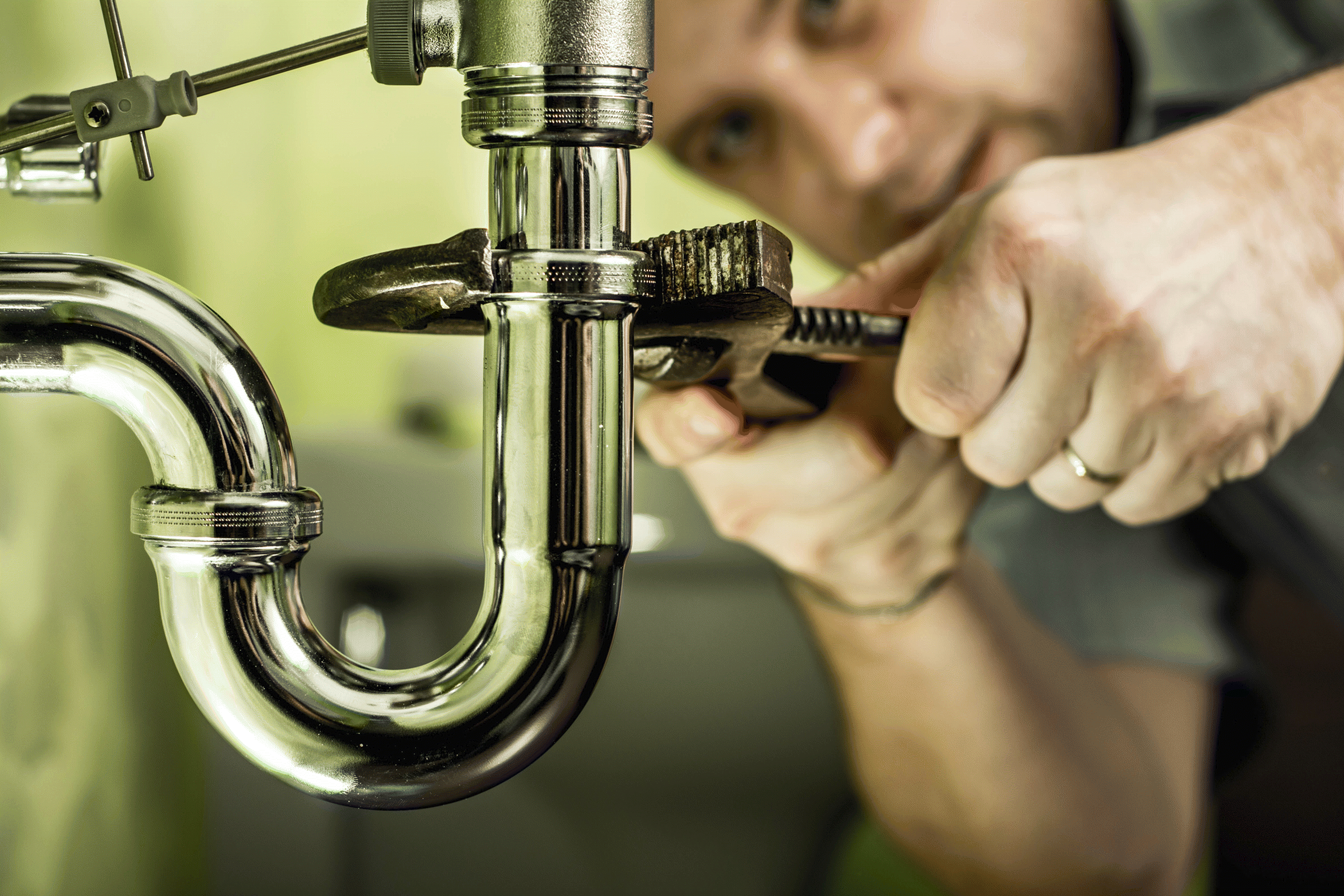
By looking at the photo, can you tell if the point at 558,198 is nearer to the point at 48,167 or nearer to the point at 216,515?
the point at 216,515

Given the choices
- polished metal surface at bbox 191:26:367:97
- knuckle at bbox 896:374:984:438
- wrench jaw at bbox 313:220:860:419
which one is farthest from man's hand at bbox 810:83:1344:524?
polished metal surface at bbox 191:26:367:97

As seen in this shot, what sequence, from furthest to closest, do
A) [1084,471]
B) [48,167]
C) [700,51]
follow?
[700,51], [1084,471], [48,167]

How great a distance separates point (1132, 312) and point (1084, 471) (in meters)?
0.09

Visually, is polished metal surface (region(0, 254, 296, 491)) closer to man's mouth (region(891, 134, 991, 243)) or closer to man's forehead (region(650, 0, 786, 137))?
man's forehead (region(650, 0, 786, 137))

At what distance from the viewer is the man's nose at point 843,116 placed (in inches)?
25.1

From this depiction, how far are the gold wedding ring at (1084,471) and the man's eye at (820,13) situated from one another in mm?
344

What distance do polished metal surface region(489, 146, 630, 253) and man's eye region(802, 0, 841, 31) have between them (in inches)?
16.7

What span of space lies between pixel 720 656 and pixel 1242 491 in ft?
1.46

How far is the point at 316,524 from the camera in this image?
30 centimetres

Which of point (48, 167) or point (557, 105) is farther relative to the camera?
point (48, 167)

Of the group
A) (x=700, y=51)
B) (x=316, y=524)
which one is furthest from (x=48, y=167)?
(x=700, y=51)

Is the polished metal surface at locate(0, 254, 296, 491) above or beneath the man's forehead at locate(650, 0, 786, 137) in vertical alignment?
beneath

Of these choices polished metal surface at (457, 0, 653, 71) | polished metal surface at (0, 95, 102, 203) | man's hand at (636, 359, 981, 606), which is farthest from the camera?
man's hand at (636, 359, 981, 606)

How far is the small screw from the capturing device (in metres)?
0.30
